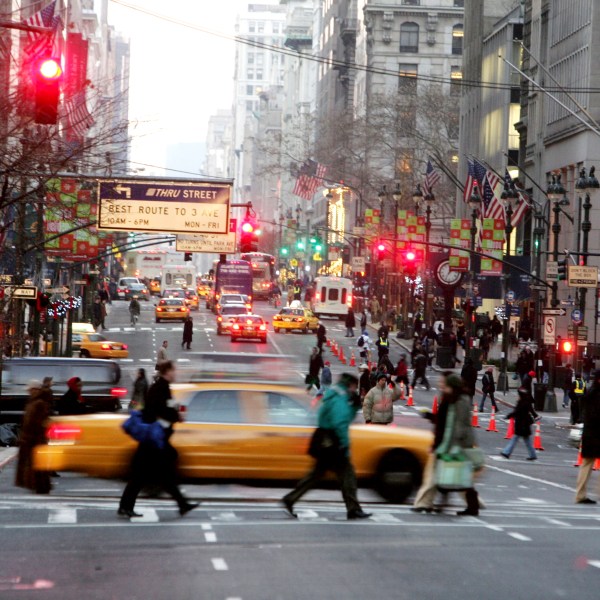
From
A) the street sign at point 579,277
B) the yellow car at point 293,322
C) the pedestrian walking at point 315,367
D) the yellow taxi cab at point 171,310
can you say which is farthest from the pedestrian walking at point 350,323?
the pedestrian walking at point 315,367

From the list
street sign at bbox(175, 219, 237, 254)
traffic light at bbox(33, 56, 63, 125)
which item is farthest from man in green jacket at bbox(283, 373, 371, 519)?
street sign at bbox(175, 219, 237, 254)

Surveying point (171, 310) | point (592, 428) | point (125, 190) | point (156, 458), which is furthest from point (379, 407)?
point (171, 310)

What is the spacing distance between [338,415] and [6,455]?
12455 millimetres

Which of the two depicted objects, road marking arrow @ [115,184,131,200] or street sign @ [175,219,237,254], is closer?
road marking arrow @ [115,184,131,200]

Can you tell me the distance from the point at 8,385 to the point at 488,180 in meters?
36.2

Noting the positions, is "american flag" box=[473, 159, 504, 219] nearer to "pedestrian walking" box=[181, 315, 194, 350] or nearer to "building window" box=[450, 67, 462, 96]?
"pedestrian walking" box=[181, 315, 194, 350]

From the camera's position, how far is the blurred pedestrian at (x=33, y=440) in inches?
719

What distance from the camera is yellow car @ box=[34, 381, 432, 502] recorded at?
1700 centimetres

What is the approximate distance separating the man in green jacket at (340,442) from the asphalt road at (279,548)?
333mm

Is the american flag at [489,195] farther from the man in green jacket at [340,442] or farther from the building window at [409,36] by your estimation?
the building window at [409,36]

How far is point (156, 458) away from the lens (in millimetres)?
15047

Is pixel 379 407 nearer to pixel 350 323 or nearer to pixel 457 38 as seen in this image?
pixel 350 323

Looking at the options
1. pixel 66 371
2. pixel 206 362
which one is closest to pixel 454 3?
pixel 66 371

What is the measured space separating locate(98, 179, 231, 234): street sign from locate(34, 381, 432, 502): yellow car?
28.2 m
